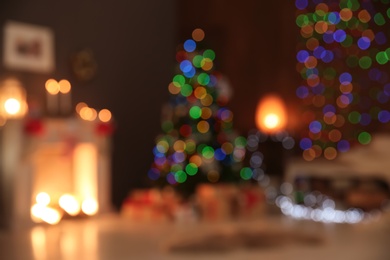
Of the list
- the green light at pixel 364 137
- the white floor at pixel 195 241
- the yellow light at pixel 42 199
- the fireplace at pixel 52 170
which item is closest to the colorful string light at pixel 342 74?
the green light at pixel 364 137

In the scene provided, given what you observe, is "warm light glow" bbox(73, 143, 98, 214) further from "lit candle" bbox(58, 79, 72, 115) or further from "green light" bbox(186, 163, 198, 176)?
"green light" bbox(186, 163, 198, 176)

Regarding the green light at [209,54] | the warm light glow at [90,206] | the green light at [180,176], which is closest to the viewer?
the warm light glow at [90,206]

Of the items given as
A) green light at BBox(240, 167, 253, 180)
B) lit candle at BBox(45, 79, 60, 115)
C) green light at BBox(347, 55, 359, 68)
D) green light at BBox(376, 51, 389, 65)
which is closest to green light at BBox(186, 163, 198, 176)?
green light at BBox(240, 167, 253, 180)

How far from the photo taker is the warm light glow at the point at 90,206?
16.0 ft

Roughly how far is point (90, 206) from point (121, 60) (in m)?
1.61

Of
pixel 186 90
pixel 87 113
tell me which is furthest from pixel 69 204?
pixel 186 90

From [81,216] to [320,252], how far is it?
2.13 meters

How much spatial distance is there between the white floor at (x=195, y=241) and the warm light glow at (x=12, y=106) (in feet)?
3.02

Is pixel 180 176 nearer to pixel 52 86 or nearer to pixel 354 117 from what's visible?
pixel 52 86

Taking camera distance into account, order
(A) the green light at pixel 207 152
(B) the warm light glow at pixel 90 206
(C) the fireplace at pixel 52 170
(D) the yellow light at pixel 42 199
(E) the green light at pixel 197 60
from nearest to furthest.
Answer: (C) the fireplace at pixel 52 170
(D) the yellow light at pixel 42 199
(B) the warm light glow at pixel 90 206
(A) the green light at pixel 207 152
(E) the green light at pixel 197 60

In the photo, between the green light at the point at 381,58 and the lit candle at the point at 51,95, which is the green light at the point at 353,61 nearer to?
the green light at the point at 381,58

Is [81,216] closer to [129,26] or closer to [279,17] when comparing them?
[129,26]

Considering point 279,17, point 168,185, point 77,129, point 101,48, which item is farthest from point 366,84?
point 77,129

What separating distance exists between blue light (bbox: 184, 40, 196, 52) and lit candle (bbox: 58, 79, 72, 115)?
1798 millimetres
